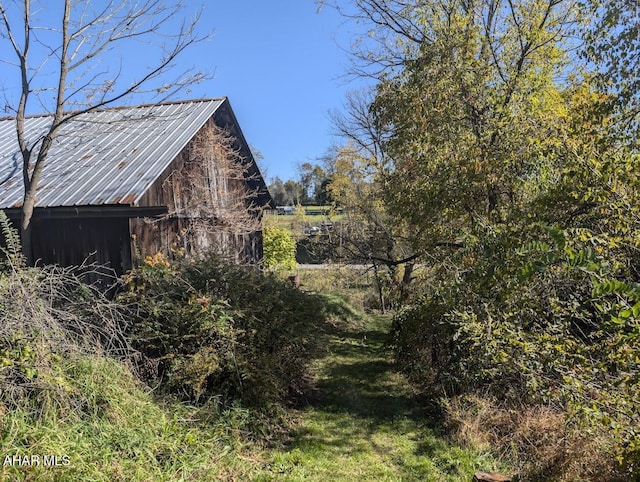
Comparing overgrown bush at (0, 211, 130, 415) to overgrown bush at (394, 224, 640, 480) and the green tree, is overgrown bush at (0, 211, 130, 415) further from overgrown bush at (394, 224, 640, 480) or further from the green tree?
the green tree

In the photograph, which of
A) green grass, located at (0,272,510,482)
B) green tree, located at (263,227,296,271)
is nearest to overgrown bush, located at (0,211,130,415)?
green grass, located at (0,272,510,482)

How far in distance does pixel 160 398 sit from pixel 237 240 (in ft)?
22.5

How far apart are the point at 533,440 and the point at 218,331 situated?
4.07 meters

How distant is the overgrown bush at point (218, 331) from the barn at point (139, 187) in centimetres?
128

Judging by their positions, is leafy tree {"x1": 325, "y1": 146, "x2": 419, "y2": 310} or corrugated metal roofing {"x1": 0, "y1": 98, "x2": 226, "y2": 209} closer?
corrugated metal roofing {"x1": 0, "y1": 98, "x2": 226, "y2": 209}

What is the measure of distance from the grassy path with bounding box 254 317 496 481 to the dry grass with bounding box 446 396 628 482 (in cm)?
31

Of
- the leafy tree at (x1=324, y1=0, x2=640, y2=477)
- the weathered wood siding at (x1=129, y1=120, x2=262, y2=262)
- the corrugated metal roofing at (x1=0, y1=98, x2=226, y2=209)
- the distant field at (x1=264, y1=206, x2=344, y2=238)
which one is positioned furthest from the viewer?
the distant field at (x1=264, y1=206, x2=344, y2=238)

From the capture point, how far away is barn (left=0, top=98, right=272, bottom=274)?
7.50 metres

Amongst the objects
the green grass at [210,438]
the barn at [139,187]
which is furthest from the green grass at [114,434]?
the barn at [139,187]

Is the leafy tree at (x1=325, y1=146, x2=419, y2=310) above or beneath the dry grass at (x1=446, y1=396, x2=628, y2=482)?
above

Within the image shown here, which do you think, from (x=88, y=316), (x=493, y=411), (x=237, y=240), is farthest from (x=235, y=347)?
(x=237, y=240)

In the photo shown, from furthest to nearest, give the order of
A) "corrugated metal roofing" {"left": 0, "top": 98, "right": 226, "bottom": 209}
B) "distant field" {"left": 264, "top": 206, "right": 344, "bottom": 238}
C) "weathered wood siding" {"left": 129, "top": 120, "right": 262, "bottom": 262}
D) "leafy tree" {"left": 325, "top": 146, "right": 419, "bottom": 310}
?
"distant field" {"left": 264, "top": 206, "right": 344, "bottom": 238}
"leafy tree" {"left": 325, "top": 146, "right": 419, "bottom": 310}
"weathered wood siding" {"left": 129, "top": 120, "right": 262, "bottom": 262}
"corrugated metal roofing" {"left": 0, "top": 98, "right": 226, "bottom": 209}

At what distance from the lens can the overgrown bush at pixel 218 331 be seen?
551 cm

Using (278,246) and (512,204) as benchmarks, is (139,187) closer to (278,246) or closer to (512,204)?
(512,204)
